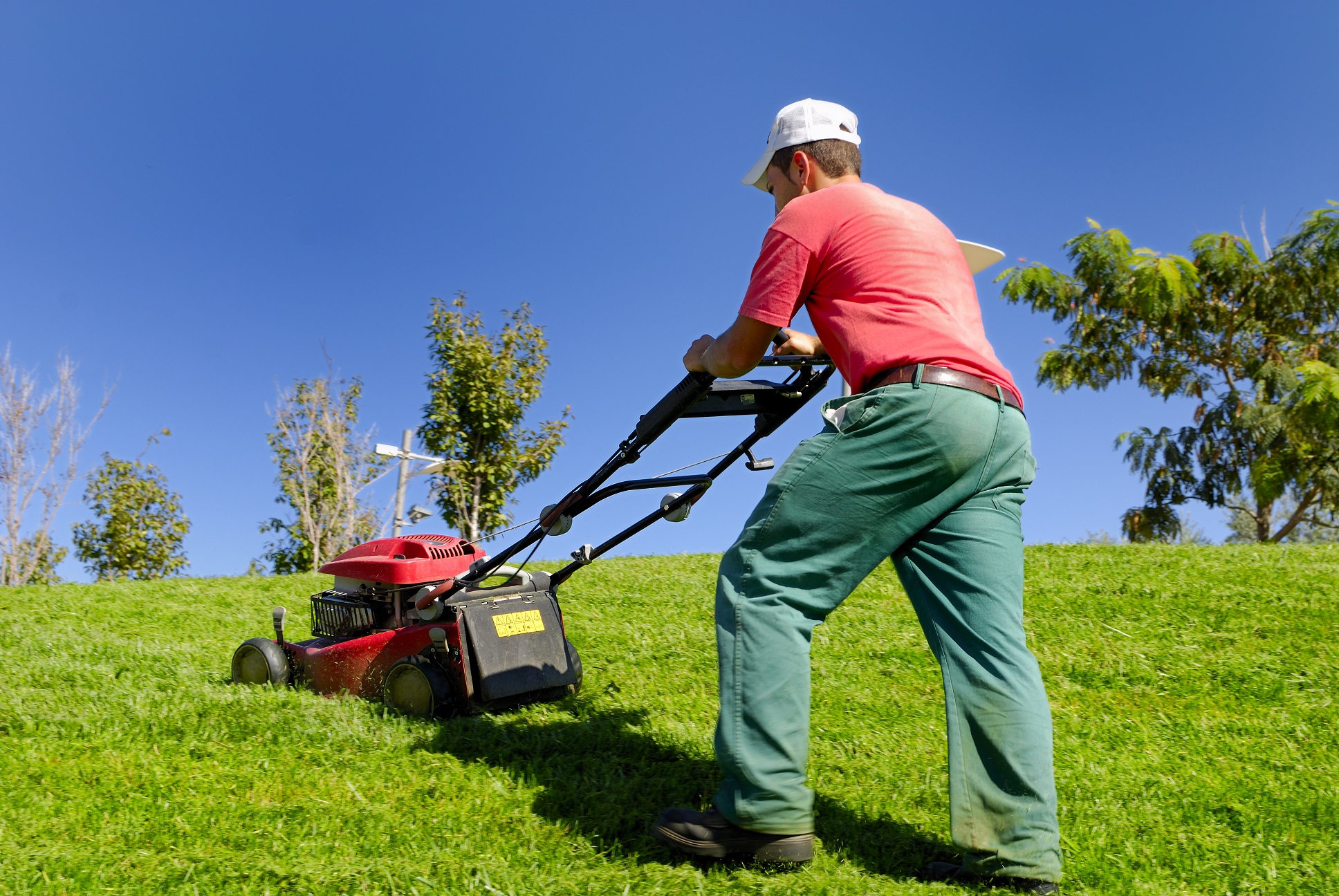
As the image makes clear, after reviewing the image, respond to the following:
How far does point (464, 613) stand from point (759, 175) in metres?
1.83

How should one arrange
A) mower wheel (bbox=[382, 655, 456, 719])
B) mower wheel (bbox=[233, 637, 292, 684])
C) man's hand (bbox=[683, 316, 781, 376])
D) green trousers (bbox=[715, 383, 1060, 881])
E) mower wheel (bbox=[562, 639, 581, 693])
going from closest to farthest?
green trousers (bbox=[715, 383, 1060, 881])
man's hand (bbox=[683, 316, 781, 376])
mower wheel (bbox=[382, 655, 456, 719])
mower wheel (bbox=[562, 639, 581, 693])
mower wheel (bbox=[233, 637, 292, 684])

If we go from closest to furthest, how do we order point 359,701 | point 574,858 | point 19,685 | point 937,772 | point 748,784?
1. point 748,784
2. point 574,858
3. point 937,772
4. point 359,701
5. point 19,685

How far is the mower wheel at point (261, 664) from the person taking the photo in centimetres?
388

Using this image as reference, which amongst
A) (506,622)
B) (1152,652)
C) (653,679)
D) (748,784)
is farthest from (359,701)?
(1152,652)

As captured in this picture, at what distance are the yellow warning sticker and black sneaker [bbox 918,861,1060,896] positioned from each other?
171 cm

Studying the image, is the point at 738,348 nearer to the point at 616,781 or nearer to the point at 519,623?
the point at 616,781

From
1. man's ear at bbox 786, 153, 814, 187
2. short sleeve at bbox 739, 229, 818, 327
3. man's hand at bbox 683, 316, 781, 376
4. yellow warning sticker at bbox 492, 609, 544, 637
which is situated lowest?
yellow warning sticker at bbox 492, 609, 544, 637

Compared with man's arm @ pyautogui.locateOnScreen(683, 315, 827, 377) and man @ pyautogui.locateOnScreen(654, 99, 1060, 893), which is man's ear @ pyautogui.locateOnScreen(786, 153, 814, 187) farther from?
man's arm @ pyautogui.locateOnScreen(683, 315, 827, 377)

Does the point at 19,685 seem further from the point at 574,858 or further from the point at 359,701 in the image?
the point at 574,858

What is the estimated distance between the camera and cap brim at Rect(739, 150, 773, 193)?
2658mm

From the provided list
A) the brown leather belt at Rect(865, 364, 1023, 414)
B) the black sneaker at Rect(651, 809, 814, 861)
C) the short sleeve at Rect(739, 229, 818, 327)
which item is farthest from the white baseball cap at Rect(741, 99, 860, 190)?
the black sneaker at Rect(651, 809, 814, 861)

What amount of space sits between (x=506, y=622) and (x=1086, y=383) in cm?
1573

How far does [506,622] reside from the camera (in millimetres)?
3598

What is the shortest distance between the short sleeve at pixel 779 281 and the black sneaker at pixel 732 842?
1.18 metres
